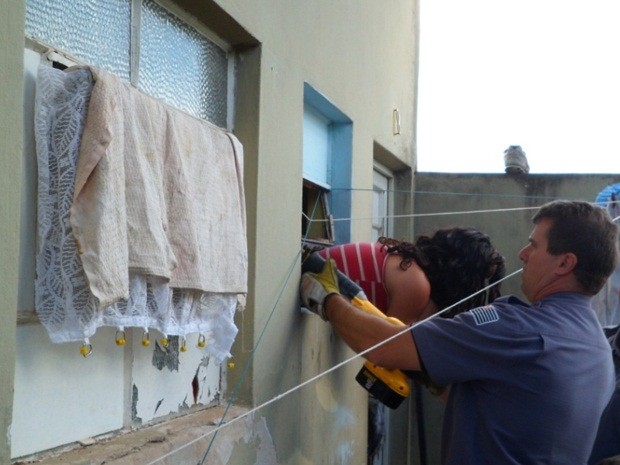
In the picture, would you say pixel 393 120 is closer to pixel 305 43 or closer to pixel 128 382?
pixel 305 43

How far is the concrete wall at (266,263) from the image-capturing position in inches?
75.0

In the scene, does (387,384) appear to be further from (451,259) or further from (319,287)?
(451,259)

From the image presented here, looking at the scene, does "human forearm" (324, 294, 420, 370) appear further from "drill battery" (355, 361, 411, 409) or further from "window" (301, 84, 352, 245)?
"window" (301, 84, 352, 245)

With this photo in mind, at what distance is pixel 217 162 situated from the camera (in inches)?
102

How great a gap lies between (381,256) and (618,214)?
214 cm

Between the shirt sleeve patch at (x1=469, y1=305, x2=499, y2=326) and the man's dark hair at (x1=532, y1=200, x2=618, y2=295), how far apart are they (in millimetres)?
314

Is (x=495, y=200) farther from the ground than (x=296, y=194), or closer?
farther from the ground

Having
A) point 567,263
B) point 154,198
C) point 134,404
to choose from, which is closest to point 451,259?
point 567,263

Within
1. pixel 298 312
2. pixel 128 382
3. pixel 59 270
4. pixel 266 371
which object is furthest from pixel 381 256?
pixel 59 270

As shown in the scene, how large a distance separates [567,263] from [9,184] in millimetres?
1710

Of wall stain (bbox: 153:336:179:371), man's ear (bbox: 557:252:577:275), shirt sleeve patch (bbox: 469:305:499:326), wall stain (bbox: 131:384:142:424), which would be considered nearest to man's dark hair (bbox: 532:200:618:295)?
man's ear (bbox: 557:252:577:275)

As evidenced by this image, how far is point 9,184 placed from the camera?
66.4 inches

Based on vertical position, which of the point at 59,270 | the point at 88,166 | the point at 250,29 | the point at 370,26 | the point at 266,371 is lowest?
the point at 266,371

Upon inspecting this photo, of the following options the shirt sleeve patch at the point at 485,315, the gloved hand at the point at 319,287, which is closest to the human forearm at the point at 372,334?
the gloved hand at the point at 319,287
